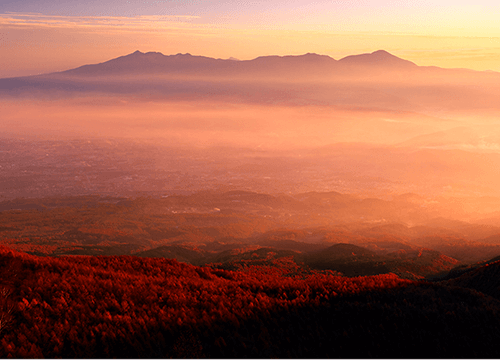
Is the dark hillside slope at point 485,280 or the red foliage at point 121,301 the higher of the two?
the red foliage at point 121,301

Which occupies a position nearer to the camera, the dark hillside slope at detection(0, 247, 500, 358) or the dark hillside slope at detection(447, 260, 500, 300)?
the dark hillside slope at detection(0, 247, 500, 358)

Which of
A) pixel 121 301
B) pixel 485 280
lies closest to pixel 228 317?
pixel 121 301

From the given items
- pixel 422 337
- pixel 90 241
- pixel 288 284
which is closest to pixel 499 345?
pixel 422 337

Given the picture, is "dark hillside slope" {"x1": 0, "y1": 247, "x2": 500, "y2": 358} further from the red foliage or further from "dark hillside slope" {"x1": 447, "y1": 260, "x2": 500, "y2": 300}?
"dark hillside slope" {"x1": 447, "y1": 260, "x2": 500, "y2": 300}

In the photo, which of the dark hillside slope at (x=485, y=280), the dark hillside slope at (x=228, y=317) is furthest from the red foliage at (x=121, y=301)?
the dark hillside slope at (x=485, y=280)

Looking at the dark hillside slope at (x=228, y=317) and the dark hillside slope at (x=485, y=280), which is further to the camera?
the dark hillside slope at (x=485, y=280)

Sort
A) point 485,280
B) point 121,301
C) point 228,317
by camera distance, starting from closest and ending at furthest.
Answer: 1. point 228,317
2. point 121,301
3. point 485,280

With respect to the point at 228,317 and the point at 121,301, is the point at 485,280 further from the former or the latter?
the point at 121,301

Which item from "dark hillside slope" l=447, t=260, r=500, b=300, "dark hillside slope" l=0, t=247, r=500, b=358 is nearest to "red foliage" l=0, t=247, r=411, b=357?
→ "dark hillside slope" l=0, t=247, r=500, b=358

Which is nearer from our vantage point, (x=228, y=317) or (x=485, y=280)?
(x=228, y=317)

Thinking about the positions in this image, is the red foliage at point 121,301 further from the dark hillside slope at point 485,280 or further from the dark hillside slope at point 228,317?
the dark hillside slope at point 485,280

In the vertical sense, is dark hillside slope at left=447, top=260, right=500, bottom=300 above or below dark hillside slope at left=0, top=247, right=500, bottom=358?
below
